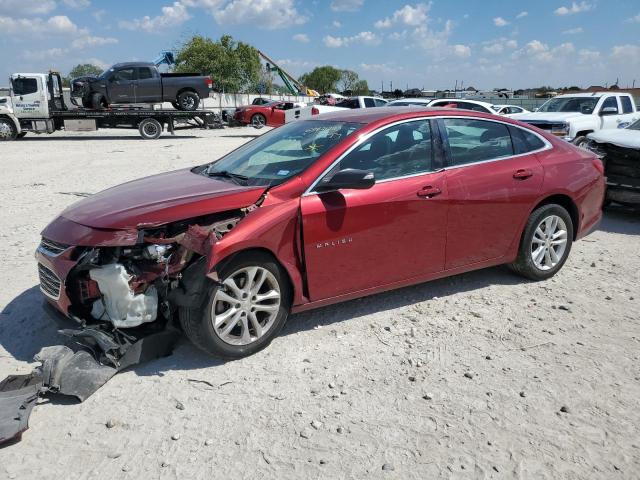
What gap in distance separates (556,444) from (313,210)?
205 centimetres

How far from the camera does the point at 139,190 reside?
425 centimetres

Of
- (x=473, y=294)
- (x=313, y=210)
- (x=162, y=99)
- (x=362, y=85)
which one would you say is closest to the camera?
(x=313, y=210)

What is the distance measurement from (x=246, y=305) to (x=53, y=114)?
21280 millimetres

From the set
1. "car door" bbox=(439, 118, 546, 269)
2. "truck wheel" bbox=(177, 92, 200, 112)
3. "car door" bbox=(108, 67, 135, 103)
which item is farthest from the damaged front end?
"truck wheel" bbox=(177, 92, 200, 112)

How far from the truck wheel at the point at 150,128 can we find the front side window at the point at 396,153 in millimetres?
20217

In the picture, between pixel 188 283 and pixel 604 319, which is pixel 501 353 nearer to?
pixel 604 319

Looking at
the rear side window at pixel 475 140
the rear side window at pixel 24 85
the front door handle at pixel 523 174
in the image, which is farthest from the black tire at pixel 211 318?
the rear side window at pixel 24 85

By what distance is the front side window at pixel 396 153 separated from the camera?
4.13 metres

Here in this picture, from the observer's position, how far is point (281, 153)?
4492 millimetres

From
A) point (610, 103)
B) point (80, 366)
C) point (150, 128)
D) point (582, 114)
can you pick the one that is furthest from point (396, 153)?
point (150, 128)

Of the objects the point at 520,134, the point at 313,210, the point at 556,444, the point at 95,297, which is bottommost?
the point at 556,444

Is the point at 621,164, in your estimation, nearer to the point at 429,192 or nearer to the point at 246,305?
the point at 429,192

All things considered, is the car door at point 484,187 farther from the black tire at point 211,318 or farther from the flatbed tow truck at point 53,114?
the flatbed tow truck at point 53,114

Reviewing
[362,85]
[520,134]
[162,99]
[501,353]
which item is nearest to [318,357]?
[501,353]
